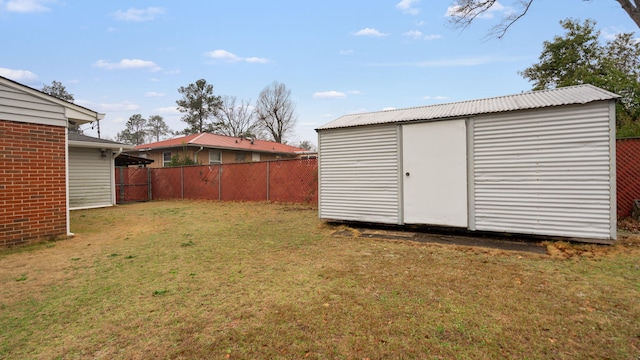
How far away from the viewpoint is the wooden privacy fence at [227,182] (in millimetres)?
10359

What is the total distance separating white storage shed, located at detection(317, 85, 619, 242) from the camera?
4.28 m

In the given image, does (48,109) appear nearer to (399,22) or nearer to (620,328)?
(620,328)

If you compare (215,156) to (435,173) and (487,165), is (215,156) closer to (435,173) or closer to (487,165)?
(435,173)

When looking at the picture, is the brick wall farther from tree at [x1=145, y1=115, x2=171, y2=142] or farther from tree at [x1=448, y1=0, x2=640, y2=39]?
tree at [x1=145, y1=115, x2=171, y2=142]

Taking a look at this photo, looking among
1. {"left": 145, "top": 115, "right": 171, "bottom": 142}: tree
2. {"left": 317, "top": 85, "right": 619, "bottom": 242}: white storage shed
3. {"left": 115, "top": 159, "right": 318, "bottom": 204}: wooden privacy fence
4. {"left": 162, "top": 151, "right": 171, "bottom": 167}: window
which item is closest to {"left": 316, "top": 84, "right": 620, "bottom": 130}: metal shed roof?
{"left": 317, "top": 85, "right": 619, "bottom": 242}: white storage shed

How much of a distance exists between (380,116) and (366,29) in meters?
7.81

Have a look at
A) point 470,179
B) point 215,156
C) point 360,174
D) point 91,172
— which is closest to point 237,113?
point 215,156

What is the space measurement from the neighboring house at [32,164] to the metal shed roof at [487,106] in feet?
16.7

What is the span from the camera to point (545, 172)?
14.9ft

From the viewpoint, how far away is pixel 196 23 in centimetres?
1141

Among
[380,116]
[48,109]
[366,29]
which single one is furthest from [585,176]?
[366,29]

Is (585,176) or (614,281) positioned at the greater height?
(585,176)

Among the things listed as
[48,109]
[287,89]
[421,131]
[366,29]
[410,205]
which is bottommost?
[410,205]

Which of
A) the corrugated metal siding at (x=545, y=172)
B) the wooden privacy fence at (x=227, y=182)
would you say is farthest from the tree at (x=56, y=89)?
the corrugated metal siding at (x=545, y=172)
